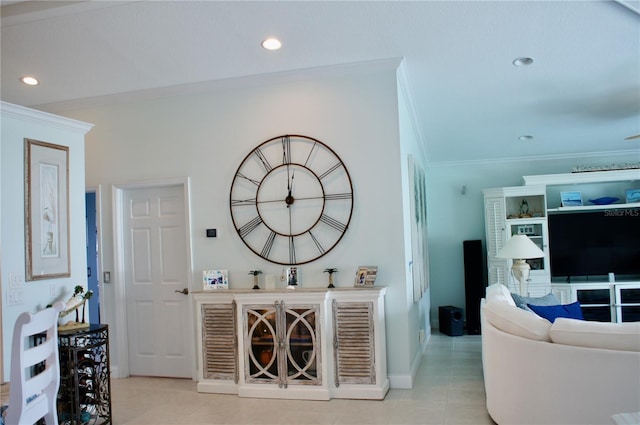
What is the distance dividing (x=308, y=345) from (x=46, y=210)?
2.29 meters

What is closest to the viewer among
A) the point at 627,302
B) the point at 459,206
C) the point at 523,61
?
the point at 523,61

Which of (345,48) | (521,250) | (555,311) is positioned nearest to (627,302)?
(521,250)

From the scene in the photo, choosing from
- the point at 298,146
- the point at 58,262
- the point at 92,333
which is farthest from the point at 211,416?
the point at 298,146

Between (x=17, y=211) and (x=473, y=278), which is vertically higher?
(x=17, y=211)

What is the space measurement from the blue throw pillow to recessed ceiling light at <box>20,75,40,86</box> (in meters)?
4.89

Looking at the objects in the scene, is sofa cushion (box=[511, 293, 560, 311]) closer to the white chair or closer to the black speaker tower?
the black speaker tower

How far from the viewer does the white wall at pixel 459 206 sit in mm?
8391

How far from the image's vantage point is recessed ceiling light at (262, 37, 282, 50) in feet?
13.1

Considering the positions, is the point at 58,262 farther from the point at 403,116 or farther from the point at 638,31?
the point at 638,31

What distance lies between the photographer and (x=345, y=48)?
4191mm

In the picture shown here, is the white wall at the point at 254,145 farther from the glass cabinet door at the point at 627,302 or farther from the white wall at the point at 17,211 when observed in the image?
the glass cabinet door at the point at 627,302

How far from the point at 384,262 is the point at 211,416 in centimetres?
191

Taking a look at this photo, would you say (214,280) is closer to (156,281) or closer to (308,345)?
(156,281)

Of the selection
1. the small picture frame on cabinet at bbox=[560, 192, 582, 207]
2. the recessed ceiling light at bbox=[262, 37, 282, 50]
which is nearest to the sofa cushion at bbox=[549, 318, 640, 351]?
the recessed ceiling light at bbox=[262, 37, 282, 50]
